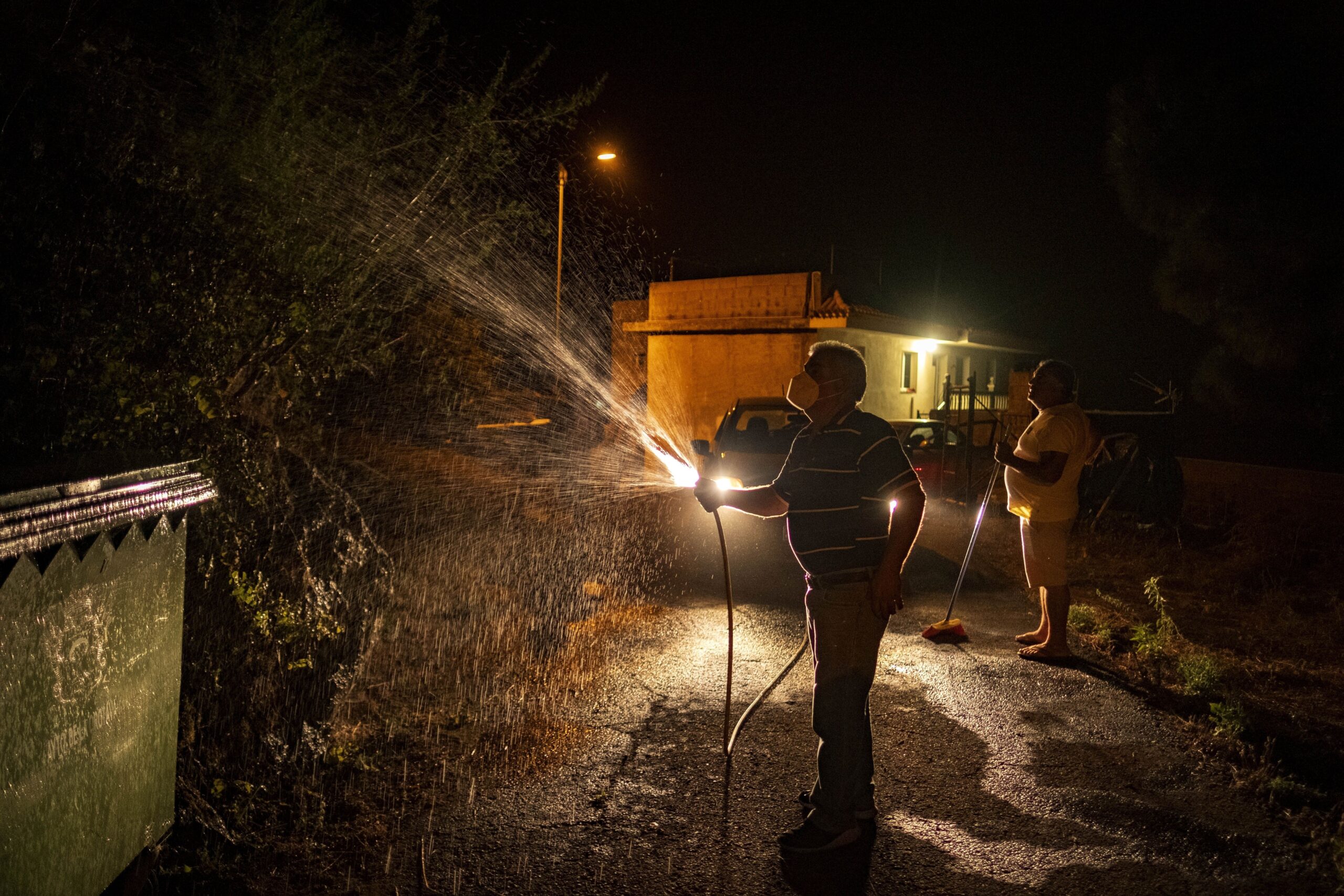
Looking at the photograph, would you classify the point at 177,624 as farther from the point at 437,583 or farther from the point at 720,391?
the point at 720,391

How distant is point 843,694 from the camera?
3512 mm

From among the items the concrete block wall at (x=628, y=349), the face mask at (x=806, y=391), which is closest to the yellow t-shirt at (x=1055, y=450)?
the face mask at (x=806, y=391)

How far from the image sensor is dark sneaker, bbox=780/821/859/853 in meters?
3.49

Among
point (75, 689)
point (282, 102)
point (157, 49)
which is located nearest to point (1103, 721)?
point (75, 689)

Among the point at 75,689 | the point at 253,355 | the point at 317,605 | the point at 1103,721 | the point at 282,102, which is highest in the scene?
the point at 282,102

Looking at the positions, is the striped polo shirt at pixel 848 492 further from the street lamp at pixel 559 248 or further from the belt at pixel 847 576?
the street lamp at pixel 559 248

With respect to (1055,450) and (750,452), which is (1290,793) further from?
(750,452)

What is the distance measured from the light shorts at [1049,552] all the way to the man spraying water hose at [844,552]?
2.67 m

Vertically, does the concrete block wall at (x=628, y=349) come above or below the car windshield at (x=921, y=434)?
above

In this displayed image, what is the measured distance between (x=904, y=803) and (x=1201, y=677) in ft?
8.33

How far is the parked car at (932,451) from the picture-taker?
13.5m

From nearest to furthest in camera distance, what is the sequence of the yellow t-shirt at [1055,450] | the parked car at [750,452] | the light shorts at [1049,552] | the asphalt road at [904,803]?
the asphalt road at [904,803] < the yellow t-shirt at [1055,450] < the light shorts at [1049,552] < the parked car at [750,452]

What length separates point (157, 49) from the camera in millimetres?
4996

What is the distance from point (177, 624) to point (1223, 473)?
40.8 feet
